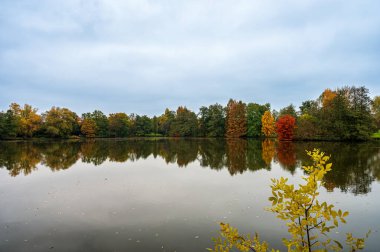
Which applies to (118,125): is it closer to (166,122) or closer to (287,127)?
(166,122)

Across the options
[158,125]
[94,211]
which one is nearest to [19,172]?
[94,211]

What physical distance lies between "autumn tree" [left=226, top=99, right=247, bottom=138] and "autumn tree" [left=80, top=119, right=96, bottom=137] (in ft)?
143

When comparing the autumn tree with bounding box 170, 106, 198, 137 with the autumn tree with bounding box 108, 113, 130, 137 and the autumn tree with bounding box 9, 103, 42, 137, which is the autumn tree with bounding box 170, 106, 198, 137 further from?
the autumn tree with bounding box 9, 103, 42, 137

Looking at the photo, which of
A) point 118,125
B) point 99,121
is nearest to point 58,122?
point 99,121

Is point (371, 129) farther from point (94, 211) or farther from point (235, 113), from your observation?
point (94, 211)

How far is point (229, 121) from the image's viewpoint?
252 ft

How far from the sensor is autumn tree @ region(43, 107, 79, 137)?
2734 inches

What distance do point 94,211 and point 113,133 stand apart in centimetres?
8157

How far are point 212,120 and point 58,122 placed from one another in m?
45.6

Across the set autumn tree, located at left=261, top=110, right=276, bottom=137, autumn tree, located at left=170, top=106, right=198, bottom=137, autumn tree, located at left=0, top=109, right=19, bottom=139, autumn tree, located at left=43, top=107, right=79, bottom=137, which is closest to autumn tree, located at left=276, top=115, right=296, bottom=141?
autumn tree, located at left=261, top=110, right=276, bottom=137

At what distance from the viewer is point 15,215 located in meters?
8.87

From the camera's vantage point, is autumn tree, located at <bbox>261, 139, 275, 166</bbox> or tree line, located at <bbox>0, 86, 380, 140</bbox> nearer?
autumn tree, located at <bbox>261, 139, 275, 166</bbox>

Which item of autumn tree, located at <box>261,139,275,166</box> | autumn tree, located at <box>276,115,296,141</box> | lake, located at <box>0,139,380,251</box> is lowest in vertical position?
lake, located at <box>0,139,380,251</box>

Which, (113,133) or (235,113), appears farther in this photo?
(113,133)
